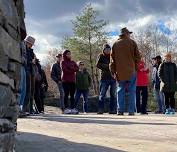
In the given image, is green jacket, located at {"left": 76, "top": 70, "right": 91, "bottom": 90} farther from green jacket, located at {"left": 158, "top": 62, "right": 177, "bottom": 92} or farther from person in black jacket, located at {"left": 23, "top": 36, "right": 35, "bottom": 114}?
person in black jacket, located at {"left": 23, "top": 36, "right": 35, "bottom": 114}

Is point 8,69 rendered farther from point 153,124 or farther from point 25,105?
point 25,105

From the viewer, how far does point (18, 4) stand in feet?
17.1

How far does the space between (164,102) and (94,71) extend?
35.0 metres

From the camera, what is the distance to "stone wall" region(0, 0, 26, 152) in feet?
14.5

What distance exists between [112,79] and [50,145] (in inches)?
280

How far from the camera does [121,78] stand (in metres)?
11.7

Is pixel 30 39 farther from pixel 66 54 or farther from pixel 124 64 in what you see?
pixel 66 54

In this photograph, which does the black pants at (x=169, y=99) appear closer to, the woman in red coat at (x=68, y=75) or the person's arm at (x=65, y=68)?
the woman in red coat at (x=68, y=75)

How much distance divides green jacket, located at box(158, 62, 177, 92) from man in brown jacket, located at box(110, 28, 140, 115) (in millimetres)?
1972

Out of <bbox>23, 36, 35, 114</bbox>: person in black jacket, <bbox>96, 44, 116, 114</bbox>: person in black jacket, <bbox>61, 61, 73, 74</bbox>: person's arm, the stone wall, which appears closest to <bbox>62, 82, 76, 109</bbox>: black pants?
<bbox>61, 61, 73, 74</bbox>: person's arm

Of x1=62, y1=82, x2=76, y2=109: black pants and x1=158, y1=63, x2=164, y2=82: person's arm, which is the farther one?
x1=62, y1=82, x2=76, y2=109: black pants

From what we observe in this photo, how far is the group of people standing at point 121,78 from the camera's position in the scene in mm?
11695

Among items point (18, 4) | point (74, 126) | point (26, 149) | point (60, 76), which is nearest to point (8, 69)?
point (18, 4)

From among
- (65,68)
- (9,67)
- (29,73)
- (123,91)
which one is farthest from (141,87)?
(9,67)
